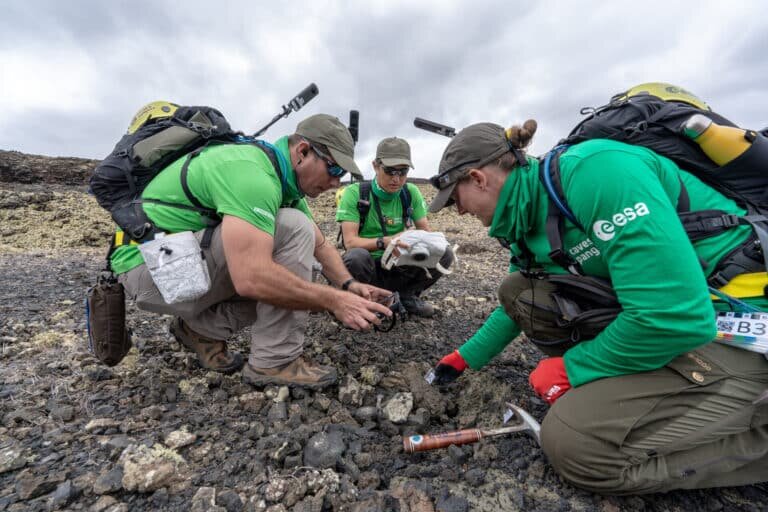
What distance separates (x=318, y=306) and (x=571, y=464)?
64.9 inches

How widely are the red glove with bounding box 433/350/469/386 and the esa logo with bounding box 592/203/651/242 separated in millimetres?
1426

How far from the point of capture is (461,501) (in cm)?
183

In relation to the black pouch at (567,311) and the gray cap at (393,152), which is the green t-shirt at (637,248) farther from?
the gray cap at (393,152)

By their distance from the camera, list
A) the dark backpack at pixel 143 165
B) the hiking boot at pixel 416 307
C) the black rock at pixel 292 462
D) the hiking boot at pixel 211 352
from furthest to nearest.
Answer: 1. the hiking boot at pixel 416 307
2. the hiking boot at pixel 211 352
3. the dark backpack at pixel 143 165
4. the black rock at pixel 292 462

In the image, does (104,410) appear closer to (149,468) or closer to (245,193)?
(149,468)

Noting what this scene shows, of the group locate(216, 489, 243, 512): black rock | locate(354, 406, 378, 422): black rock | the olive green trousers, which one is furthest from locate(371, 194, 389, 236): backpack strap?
locate(216, 489, 243, 512): black rock

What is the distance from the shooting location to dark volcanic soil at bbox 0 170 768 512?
1.77 meters

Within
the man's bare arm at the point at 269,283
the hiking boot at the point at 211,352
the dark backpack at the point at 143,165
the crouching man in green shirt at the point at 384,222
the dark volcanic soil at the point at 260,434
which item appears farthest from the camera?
the crouching man in green shirt at the point at 384,222

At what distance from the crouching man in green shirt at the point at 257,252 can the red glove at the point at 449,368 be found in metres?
0.67

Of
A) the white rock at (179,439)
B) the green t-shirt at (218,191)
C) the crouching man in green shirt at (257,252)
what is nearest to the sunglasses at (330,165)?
the crouching man in green shirt at (257,252)

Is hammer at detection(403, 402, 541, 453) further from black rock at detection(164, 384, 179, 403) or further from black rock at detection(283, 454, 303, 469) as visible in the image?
black rock at detection(164, 384, 179, 403)

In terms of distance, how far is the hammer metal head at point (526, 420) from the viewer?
224 centimetres

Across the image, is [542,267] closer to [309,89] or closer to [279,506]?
[279,506]

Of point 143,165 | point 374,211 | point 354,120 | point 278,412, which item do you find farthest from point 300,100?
point 278,412
